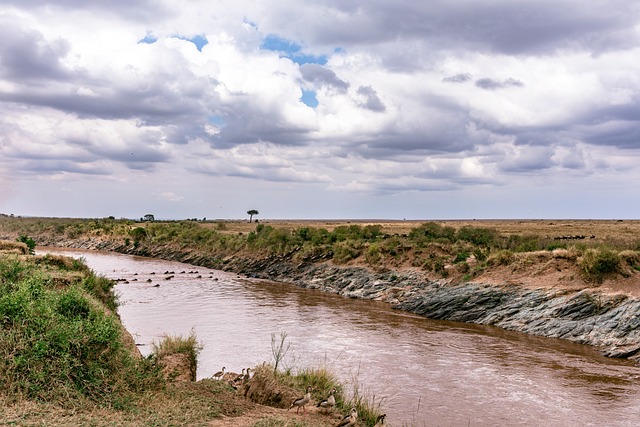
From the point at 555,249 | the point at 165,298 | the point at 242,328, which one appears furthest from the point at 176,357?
the point at 555,249

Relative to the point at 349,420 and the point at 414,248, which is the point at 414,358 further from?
the point at 414,248

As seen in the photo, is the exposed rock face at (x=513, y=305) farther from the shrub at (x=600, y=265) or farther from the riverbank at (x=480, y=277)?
the shrub at (x=600, y=265)

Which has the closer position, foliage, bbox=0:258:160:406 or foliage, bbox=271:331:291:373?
foliage, bbox=0:258:160:406

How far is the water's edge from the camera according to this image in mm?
21375

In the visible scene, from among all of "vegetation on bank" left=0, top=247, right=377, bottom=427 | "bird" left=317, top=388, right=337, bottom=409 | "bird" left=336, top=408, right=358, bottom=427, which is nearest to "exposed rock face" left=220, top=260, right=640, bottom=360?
"bird" left=317, top=388, right=337, bottom=409

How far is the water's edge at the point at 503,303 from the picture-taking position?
21.4 m

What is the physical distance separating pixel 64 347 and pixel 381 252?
102ft

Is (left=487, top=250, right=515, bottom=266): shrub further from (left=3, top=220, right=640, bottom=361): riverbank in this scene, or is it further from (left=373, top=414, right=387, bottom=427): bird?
(left=373, top=414, right=387, bottom=427): bird

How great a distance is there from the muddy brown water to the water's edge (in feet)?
3.01

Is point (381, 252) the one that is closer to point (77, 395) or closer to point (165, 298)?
point (165, 298)

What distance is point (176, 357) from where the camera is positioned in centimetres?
1379

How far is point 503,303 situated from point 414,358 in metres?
9.96

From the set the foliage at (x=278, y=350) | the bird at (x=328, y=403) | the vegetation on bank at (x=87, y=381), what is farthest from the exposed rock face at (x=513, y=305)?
the vegetation on bank at (x=87, y=381)

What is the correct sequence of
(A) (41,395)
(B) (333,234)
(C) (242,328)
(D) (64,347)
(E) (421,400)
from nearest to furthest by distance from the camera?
(A) (41,395), (D) (64,347), (E) (421,400), (C) (242,328), (B) (333,234)
